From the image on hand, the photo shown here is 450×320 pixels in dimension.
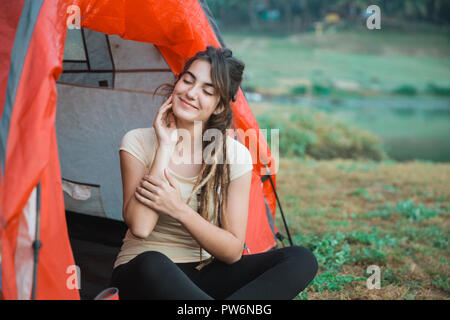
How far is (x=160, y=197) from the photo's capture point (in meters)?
1.19

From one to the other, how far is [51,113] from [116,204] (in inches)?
54.1

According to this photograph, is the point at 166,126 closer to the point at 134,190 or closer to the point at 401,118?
the point at 134,190

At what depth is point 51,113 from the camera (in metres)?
1.07

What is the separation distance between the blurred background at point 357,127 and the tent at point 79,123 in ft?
2.21

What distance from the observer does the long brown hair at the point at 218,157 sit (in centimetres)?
134

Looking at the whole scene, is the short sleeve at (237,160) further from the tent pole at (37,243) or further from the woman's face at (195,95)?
the tent pole at (37,243)

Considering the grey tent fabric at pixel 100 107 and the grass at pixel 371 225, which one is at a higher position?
the grey tent fabric at pixel 100 107

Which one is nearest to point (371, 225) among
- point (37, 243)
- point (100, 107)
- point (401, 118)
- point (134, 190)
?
point (100, 107)

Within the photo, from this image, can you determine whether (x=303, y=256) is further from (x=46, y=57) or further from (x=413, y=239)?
(x=413, y=239)

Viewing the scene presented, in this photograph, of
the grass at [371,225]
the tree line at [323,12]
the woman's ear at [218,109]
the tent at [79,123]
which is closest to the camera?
the tent at [79,123]

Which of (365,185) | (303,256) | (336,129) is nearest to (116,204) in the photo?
(303,256)

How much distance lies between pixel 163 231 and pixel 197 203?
0.14 meters

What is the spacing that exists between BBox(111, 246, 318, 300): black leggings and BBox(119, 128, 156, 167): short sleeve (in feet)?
1.07

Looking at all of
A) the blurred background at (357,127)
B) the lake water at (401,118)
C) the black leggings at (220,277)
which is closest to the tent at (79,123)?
the black leggings at (220,277)
